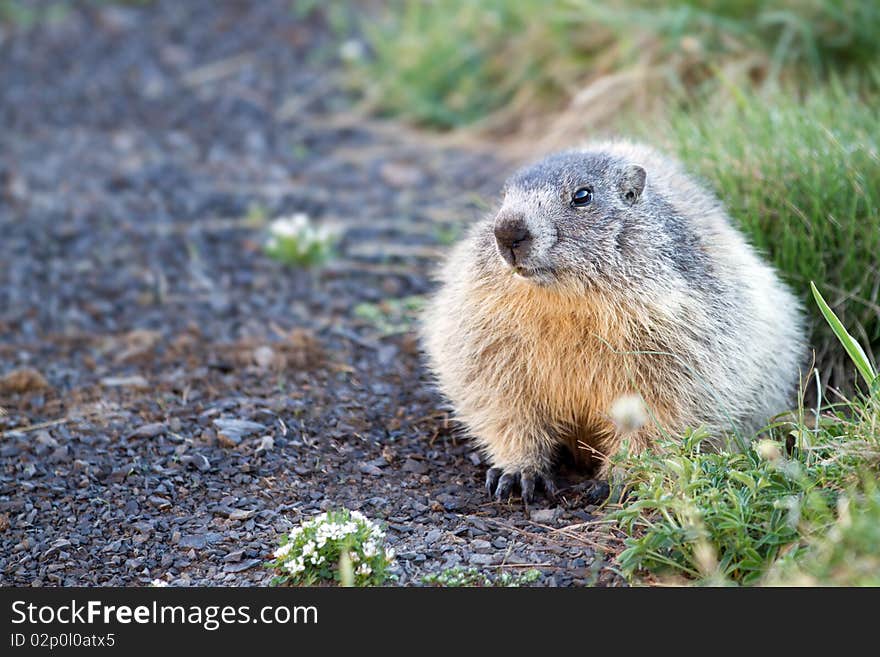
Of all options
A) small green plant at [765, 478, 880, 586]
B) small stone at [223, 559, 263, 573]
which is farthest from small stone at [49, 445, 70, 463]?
small green plant at [765, 478, 880, 586]

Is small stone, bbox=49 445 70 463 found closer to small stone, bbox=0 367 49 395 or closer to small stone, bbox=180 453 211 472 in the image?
small stone, bbox=180 453 211 472

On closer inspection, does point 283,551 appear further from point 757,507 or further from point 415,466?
point 757,507

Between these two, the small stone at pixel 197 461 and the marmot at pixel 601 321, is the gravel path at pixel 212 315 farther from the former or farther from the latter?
the marmot at pixel 601 321

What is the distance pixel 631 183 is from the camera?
448 cm

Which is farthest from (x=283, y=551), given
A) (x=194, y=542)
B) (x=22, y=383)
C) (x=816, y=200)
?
(x=816, y=200)

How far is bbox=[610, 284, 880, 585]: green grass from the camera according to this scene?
3.35m

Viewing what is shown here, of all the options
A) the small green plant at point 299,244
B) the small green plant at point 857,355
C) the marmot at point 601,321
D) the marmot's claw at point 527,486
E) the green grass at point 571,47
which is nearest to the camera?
the small green plant at point 857,355

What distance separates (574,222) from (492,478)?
1.28 metres

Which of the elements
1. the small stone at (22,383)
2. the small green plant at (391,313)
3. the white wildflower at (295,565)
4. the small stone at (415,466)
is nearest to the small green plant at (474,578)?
the white wildflower at (295,565)

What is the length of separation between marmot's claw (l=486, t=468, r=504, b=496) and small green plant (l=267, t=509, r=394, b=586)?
1.10 metres

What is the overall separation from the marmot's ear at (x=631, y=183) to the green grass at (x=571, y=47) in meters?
3.00

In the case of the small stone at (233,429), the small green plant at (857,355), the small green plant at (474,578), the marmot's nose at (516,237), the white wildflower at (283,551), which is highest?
the marmot's nose at (516,237)

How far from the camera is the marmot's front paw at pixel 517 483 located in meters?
4.64

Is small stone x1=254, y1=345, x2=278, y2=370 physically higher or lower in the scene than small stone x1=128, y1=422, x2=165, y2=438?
higher
